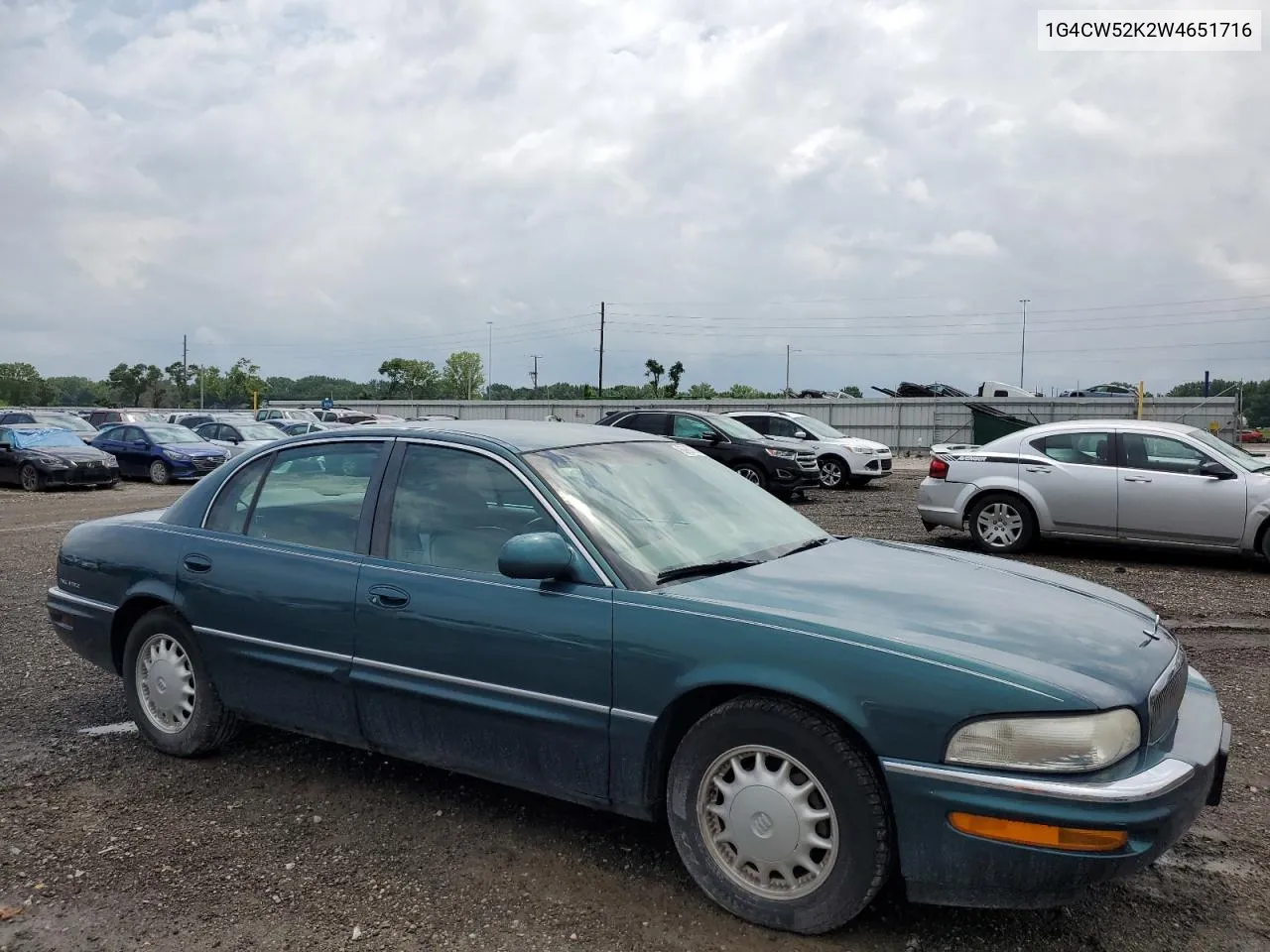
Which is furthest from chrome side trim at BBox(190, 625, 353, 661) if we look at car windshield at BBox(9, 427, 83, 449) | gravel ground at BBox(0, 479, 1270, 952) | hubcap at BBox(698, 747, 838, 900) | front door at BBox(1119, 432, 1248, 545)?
car windshield at BBox(9, 427, 83, 449)

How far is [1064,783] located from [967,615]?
2.07ft

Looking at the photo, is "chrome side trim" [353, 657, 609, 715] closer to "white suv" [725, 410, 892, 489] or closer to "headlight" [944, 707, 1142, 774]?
"headlight" [944, 707, 1142, 774]

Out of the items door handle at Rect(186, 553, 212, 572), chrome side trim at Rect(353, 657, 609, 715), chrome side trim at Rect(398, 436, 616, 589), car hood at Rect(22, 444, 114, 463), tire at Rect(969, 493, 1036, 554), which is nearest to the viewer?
chrome side trim at Rect(353, 657, 609, 715)

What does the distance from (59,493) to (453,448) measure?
19.1 m

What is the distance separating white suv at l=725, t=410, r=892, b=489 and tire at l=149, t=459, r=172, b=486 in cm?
1226

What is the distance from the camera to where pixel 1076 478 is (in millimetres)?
9938

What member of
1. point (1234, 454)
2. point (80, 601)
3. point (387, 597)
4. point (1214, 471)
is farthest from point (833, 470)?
point (387, 597)

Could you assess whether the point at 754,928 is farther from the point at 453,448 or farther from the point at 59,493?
the point at 59,493

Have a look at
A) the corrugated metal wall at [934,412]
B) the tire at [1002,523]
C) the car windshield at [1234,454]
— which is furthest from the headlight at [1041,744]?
the corrugated metal wall at [934,412]

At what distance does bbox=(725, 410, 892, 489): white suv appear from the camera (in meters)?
19.4

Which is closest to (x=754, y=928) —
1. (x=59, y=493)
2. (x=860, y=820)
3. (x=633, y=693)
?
(x=860, y=820)

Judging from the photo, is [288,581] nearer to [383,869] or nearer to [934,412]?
[383,869]

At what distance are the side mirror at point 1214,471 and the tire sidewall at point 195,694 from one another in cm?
886

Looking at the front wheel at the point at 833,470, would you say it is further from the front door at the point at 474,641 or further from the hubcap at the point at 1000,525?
the front door at the point at 474,641
